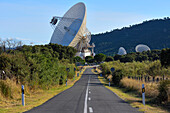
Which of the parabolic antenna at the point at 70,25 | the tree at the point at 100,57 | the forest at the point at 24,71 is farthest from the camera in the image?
the tree at the point at 100,57

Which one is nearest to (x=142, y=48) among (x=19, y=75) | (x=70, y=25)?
(x=70, y=25)

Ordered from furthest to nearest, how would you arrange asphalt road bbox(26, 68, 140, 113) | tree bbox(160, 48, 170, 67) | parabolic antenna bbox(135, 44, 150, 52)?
parabolic antenna bbox(135, 44, 150, 52) < tree bbox(160, 48, 170, 67) < asphalt road bbox(26, 68, 140, 113)

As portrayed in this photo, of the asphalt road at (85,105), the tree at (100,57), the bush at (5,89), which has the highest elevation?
the tree at (100,57)

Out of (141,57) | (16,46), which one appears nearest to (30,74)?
(16,46)

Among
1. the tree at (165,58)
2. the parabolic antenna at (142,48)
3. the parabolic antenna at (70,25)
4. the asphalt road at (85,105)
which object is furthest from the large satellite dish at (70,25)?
the asphalt road at (85,105)

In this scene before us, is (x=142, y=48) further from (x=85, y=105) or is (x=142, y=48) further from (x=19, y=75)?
(x=85, y=105)

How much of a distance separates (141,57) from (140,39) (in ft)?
332

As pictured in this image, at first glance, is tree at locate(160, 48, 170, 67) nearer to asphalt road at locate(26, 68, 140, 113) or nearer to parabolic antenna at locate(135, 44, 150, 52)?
asphalt road at locate(26, 68, 140, 113)

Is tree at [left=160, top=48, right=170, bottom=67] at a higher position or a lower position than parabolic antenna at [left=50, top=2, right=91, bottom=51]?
lower

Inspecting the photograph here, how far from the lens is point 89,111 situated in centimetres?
1068

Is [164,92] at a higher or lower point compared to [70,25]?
lower

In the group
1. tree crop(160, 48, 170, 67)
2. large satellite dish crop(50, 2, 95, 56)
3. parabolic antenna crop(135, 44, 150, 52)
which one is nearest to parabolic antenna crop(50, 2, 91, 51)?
large satellite dish crop(50, 2, 95, 56)

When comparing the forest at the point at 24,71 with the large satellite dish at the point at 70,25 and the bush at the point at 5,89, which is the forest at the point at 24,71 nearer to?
the bush at the point at 5,89

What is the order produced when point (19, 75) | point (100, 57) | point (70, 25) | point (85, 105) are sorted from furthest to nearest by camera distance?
point (100, 57)
point (70, 25)
point (19, 75)
point (85, 105)
